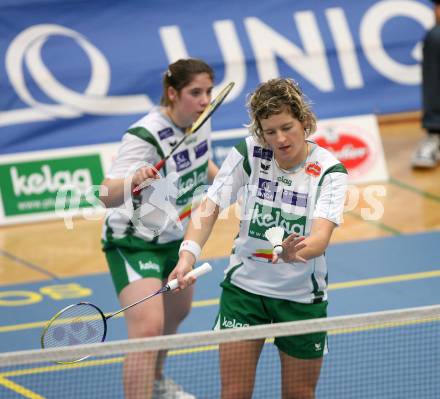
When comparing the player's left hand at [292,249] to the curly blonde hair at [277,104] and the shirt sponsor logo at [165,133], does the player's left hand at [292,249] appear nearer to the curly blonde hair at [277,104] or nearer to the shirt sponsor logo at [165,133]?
the curly blonde hair at [277,104]

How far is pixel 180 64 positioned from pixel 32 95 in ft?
17.2

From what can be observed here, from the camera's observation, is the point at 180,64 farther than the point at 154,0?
No

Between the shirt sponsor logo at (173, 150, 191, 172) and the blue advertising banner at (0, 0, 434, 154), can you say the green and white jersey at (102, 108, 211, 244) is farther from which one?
the blue advertising banner at (0, 0, 434, 154)

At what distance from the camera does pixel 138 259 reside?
657 cm

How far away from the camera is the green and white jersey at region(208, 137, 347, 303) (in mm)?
5492

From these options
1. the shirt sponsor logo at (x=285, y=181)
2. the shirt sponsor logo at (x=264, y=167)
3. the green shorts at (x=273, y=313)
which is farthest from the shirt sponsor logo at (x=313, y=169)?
the green shorts at (x=273, y=313)

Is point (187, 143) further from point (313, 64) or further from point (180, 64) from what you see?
point (313, 64)

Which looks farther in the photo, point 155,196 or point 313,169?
point 155,196

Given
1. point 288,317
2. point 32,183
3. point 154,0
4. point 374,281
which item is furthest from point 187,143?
point 154,0

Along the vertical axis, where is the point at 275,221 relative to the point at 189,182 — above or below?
above

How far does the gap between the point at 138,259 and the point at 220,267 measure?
311cm

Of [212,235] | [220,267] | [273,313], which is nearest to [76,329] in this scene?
[273,313]

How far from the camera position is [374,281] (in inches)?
362

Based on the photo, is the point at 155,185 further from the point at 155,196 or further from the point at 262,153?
the point at 262,153
